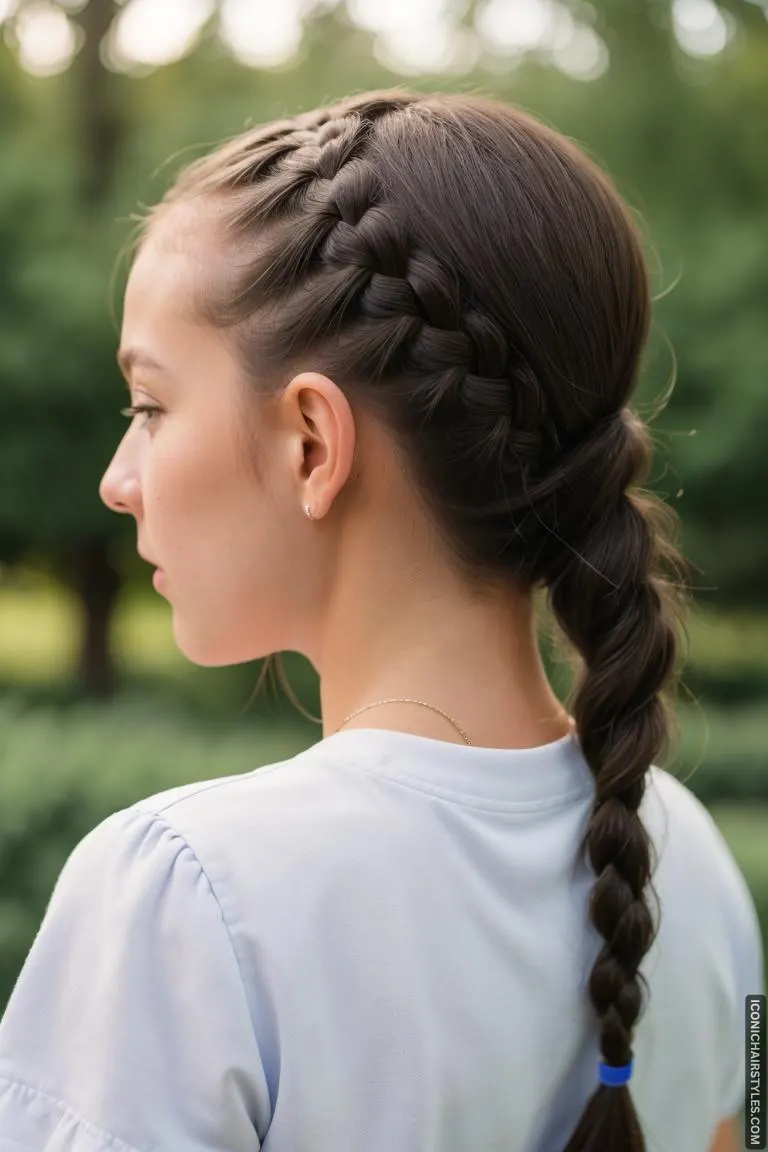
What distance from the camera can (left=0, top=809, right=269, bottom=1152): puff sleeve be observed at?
73 cm

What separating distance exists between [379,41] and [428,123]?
15.6ft

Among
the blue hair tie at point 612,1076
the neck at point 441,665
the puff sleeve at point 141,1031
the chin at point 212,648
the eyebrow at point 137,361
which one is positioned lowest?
the blue hair tie at point 612,1076

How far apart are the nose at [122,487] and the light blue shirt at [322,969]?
1.06 feet

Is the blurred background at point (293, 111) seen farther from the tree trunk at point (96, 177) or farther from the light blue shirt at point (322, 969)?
the light blue shirt at point (322, 969)

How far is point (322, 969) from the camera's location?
2.55 feet

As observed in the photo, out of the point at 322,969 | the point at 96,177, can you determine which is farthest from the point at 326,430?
the point at 96,177

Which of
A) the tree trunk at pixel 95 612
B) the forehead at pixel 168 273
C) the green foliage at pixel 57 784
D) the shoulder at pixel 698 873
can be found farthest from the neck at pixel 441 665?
the tree trunk at pixel 95 612

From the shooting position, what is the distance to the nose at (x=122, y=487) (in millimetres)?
1058

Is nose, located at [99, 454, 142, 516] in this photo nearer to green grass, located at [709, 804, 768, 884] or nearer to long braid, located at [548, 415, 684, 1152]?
long braid, located at [548, 415, 684, 1152]

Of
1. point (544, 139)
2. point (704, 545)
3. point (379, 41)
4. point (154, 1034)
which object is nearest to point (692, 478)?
point (704, 545)

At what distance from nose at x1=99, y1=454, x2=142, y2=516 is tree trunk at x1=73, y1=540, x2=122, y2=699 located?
5.29 metres

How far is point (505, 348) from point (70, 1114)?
58 cm

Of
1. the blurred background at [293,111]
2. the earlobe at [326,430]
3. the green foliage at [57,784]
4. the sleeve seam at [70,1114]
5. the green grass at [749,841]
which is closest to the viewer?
the sleeve seam at [70,1114]

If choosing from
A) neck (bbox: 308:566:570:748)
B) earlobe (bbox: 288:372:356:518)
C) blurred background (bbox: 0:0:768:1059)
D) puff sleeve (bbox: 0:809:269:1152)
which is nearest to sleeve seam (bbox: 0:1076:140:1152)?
puff sleeve (bbox: 0:809:269:1152)
